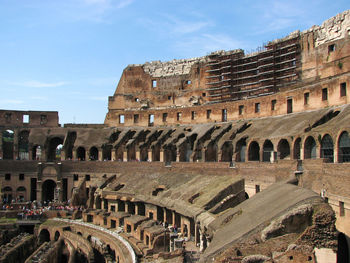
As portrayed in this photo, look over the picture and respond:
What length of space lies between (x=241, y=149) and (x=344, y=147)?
15082 millimetres

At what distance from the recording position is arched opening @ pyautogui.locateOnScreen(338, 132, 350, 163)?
23.1 m

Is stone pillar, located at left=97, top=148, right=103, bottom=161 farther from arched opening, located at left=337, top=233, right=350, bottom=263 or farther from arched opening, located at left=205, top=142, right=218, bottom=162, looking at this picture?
arched opening, located at left=337, top=233, right=350, bottom=263

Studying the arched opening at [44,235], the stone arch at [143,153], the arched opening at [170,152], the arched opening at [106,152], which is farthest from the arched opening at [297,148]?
the arched opening at [106,152]

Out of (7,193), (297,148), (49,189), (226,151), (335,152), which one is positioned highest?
(297,148)

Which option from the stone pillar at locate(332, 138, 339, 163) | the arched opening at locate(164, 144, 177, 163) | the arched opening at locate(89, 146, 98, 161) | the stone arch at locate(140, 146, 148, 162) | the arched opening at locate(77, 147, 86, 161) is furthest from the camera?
the arched opening at locate(77, 147, 86, 161)

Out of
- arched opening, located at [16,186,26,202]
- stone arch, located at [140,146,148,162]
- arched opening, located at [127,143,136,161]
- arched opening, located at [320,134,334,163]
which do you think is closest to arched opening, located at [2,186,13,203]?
arched opening, located at [16,186,26,202]

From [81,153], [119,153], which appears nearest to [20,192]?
[81,153]

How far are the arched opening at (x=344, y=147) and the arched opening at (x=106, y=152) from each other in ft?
108

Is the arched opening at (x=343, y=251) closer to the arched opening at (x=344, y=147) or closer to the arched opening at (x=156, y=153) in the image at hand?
the arched opening at (x=344, y=147)

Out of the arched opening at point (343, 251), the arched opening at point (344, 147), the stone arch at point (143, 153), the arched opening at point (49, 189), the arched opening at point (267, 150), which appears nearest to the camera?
the arched opening at point (343, 251)

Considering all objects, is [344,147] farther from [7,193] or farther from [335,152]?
[7,193]

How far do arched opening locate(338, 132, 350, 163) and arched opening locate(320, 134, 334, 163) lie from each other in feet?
4.51

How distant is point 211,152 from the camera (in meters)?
→ 41.2

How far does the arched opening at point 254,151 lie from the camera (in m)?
35.7
